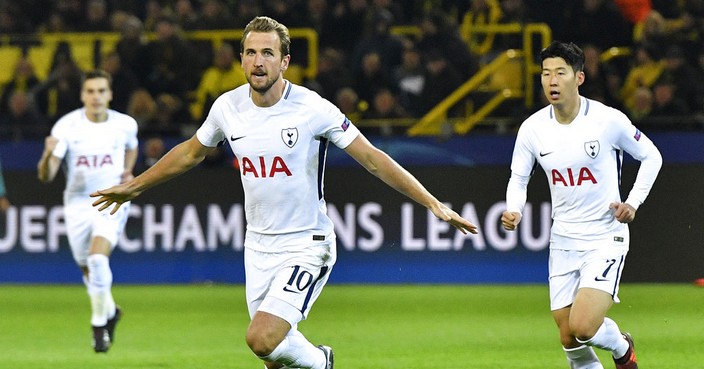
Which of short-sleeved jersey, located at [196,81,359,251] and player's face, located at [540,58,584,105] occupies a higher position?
player's face, located at [540,58,584,105]

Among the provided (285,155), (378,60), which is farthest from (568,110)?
(378,60)

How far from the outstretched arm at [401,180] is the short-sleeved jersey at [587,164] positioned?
1233 millimetres

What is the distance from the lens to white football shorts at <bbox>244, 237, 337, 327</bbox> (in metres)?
7.42

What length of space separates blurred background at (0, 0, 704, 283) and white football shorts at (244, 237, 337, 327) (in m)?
8.76

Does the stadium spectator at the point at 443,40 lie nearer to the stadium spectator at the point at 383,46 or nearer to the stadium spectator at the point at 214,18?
the stadium spectator at the point at 383,46

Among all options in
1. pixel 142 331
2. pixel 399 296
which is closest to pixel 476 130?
pixel 399 296

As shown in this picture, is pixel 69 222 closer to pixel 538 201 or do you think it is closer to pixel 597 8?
pixel 538 201

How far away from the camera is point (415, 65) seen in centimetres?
1812

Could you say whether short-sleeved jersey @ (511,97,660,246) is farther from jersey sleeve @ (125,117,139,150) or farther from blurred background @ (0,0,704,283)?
blurred background @ (0,0,704,283)

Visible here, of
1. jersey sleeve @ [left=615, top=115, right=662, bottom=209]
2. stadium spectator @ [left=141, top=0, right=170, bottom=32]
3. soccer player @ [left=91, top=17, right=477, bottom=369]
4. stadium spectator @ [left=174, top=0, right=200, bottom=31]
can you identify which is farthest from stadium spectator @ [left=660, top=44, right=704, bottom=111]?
soccer player @ [left=91, top=17, right=477, bottom=369]

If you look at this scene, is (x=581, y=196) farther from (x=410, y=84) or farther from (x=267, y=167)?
(x=410, y=84)

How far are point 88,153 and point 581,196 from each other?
5.26 metres

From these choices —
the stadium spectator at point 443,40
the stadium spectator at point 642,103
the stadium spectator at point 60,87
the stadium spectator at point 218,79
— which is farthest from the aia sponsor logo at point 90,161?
the stadium spectator at point 642,103

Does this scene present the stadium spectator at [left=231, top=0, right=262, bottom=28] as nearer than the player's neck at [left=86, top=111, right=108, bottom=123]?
No
